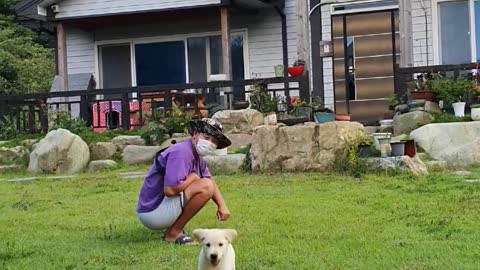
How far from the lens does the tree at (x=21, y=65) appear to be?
25.3 metres

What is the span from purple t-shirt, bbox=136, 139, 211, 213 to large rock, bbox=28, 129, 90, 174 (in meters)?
6.26

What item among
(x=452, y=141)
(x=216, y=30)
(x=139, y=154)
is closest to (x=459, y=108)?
(x=452, y=141)

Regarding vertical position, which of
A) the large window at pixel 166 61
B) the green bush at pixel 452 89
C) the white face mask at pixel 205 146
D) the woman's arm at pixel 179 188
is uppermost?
the large window at pixel 166 61

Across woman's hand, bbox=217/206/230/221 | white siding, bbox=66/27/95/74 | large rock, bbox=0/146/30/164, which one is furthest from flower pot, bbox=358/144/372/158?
white siding, bbox=66/27/95/74

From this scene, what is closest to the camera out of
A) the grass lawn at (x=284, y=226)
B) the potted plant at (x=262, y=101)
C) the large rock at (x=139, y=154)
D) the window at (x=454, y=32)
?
the grass lawn at (x=284, y=226)

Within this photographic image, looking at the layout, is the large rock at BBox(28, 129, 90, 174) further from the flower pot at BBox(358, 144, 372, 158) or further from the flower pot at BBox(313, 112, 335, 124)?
the flower pot at BBox(358, 144, 372, 158)

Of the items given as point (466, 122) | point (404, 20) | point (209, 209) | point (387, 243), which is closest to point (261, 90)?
point (404, 20)

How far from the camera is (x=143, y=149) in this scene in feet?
41.5

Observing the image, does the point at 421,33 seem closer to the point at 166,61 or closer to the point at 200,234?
the point at 166,61

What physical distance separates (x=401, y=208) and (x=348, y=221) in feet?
2.58

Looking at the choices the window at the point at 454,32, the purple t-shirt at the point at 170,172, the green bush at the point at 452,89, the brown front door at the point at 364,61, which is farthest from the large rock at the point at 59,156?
the window at the point at 454,32

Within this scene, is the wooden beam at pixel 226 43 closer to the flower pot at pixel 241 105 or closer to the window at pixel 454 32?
the flower pot at pixel 241 105

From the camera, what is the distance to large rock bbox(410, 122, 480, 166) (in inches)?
424

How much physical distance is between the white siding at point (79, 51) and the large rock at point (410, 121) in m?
8.24
